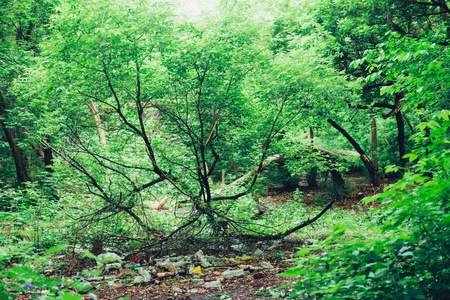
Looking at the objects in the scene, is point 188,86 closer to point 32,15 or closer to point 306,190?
point 32,15

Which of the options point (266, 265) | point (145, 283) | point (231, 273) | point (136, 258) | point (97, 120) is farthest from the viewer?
point (97, 120)

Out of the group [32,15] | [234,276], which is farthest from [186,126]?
[32,15]

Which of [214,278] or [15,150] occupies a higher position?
[15,150]

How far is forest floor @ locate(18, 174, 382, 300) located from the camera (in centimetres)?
405

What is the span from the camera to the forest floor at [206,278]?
4047 mm

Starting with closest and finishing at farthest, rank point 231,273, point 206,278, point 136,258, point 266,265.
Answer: point 206,278 → point 231,273 → point 266,265 → point 136,258

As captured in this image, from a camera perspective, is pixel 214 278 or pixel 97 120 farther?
pixel 97 120

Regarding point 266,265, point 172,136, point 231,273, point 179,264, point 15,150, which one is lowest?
A: point 266,265

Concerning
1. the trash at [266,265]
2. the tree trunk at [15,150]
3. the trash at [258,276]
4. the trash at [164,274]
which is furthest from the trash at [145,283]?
the tree trunk at [15,150]

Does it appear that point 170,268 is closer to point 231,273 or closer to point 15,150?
point 231,273

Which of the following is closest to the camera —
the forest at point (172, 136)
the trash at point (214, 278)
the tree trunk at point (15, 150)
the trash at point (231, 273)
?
the forest at point (172, 136)

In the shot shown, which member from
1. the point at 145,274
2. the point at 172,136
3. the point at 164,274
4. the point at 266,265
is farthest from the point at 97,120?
the point at 266,265

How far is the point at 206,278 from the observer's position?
4656 millimetres

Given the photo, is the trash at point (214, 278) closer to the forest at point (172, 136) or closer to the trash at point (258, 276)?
the forest at point (172, 136)
